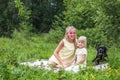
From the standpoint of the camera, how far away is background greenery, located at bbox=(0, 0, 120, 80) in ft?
25.7

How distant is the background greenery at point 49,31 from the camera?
7844 millimetres

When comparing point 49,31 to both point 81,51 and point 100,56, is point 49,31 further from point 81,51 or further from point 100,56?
point 81,51

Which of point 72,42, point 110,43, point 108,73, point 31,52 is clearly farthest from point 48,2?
point 108,73

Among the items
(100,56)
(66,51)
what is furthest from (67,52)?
(100,56)

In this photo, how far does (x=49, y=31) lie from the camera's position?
Answer: 2364 centimetres

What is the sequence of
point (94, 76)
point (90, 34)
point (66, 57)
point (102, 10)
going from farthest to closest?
1. point (90, 34)
2. point (102, 10)
3. point (66, 57)
4. point (94, 76)

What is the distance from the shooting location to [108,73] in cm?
772

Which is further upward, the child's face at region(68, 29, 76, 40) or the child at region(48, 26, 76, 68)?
the child's face at region(68, 29, 76, 40)

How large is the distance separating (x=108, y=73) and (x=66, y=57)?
409cm

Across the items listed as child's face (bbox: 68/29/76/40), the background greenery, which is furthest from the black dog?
child's face (bbox: 68/29/76/40)

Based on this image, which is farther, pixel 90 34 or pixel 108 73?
pixel 90 34

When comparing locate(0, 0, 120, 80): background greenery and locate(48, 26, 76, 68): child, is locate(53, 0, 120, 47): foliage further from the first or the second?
locate(48, 26, 76, 68): child

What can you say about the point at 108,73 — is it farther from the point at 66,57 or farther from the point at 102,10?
the point at 102,10

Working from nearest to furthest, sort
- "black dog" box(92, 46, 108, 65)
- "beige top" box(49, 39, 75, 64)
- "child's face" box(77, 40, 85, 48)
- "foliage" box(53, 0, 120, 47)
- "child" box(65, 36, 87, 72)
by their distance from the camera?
"child" box(65, 36, 87, 72)
"child's face" box(77, 40, 85, 48)
"beige top" box(49, 39, 75, 64)
"black dog" box(92, 46, 108, 65)
"foliage" box(53, 0, 120, 47)
